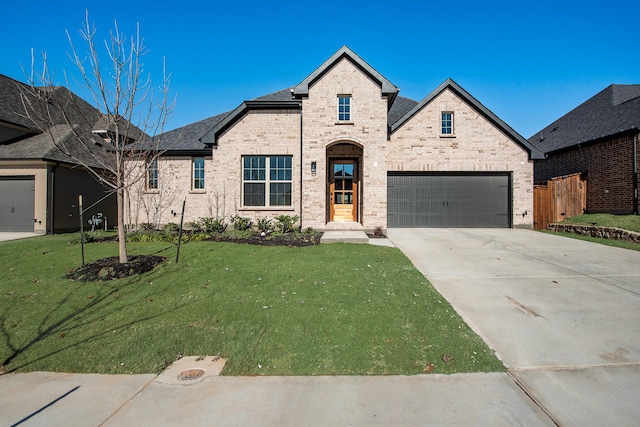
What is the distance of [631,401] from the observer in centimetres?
262

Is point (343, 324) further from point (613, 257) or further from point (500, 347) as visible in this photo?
point (613, 257)

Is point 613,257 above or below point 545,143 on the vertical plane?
below

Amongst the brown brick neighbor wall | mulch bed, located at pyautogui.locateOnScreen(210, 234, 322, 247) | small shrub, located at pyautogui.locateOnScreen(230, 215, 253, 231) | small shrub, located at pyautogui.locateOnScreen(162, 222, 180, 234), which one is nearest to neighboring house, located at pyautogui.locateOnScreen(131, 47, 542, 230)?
small shrub, located at pyautogui.locateOnScreen(230, 215, 253, 231)

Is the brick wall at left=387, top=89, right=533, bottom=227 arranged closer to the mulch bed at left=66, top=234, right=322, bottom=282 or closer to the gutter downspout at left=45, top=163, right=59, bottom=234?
the mulch bed at left=66, top=234, right=322, bottom=282

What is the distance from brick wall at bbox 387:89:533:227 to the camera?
1420 cm

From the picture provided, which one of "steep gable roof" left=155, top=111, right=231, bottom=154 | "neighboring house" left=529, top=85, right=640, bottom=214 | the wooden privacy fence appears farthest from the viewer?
the wooden privacy fence

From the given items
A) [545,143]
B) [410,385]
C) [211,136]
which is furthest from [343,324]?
[545,143]

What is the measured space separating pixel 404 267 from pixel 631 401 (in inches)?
169

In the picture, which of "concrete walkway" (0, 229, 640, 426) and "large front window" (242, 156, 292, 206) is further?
"large front window" (242, 156, 292, 206)

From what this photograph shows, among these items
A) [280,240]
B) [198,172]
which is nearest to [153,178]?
[198,172]

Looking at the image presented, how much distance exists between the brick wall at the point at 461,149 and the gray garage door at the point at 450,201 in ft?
1.35

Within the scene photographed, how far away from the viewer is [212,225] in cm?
1262

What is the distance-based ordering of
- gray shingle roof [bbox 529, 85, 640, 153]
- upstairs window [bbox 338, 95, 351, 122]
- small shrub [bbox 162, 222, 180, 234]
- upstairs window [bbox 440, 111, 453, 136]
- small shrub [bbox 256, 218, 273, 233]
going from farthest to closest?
gray shingle roof [bbox 529, 85, 640, 153], upstairs window [bbox 440, 111, 453, 136], small shrub [bbox 256, 218, 273, 233], upstairs window [bbox 338, 95, 351, 122], small shrub [bbox 162, 222, 180, 234]

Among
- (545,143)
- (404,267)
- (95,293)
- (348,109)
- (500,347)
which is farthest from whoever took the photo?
(545,143)
